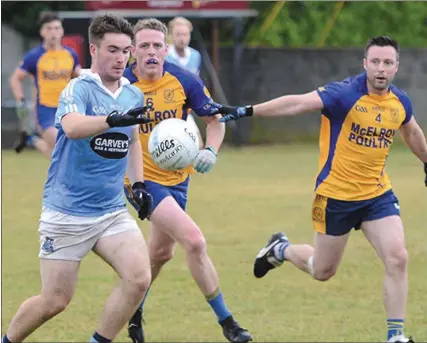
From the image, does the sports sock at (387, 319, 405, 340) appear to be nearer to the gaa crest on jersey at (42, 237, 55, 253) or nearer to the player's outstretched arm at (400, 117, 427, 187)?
the player's outstretched arm at (400, 117, 427, 187)

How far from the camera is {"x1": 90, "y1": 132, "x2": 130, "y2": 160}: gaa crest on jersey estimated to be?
623 centimetres

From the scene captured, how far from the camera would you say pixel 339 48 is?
969 inches

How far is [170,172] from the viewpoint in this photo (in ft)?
25.3

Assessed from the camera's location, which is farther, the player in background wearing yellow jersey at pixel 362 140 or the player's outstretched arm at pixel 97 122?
the player in background wearing yellow jersey at pixel 362 140

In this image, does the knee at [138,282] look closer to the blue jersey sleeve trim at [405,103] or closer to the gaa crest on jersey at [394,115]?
the gaa crest on jersey at [394,115]

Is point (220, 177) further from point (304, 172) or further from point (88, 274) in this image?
point (88, 274)

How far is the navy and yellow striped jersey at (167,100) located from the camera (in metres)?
7.69

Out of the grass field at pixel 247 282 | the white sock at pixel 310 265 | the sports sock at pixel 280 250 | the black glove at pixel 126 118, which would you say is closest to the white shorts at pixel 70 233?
the black glove at pixel 126 118

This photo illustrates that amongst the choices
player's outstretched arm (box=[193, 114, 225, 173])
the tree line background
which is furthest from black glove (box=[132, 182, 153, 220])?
the tree line background

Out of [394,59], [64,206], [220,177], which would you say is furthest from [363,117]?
[220,177]

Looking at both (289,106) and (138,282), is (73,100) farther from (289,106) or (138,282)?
(289,106)

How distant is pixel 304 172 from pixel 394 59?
1095cm

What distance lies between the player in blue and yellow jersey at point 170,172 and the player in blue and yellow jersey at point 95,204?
1110 millimetres

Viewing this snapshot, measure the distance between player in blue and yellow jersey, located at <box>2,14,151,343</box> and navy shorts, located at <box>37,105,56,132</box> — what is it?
887cm
